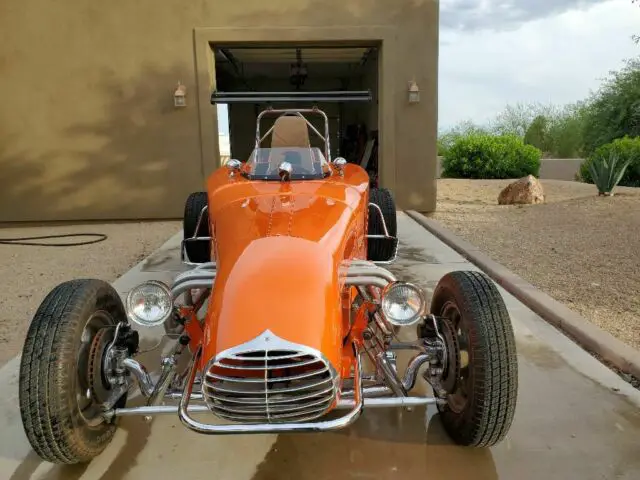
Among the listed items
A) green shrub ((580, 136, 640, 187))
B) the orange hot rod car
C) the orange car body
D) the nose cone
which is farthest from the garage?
the nose cone

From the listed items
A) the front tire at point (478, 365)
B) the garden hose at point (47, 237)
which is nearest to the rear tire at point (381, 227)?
the front tire at point (478, 365)

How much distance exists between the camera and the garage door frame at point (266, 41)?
29.9 feet

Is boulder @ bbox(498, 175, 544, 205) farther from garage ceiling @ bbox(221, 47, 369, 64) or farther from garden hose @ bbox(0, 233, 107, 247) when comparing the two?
garden hose @ bbox(0, 233, 107, 247)

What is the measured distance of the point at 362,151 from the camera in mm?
14031

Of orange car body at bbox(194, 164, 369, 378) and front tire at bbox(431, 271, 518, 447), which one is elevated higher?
orange car body at bbox(194, 164, 369, 378)

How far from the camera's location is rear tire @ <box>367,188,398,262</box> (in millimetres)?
4988

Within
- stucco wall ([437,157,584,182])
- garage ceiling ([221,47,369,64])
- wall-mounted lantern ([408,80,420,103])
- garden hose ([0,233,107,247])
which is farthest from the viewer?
stucco wall ([437,157,584,182])

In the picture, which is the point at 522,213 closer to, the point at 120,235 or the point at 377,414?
the point at 120,235

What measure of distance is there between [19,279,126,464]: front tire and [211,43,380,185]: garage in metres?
7.91

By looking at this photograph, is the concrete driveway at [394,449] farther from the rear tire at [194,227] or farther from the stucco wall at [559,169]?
the stucco wall at [559,169]

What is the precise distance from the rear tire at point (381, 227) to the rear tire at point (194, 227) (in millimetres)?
1512

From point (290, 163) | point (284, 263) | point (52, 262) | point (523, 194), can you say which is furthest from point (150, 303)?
point (523, 194)

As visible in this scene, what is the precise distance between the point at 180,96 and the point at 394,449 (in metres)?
7.85

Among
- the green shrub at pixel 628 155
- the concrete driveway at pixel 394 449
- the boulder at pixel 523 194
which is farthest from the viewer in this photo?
the green shrub at pixel 628 155
